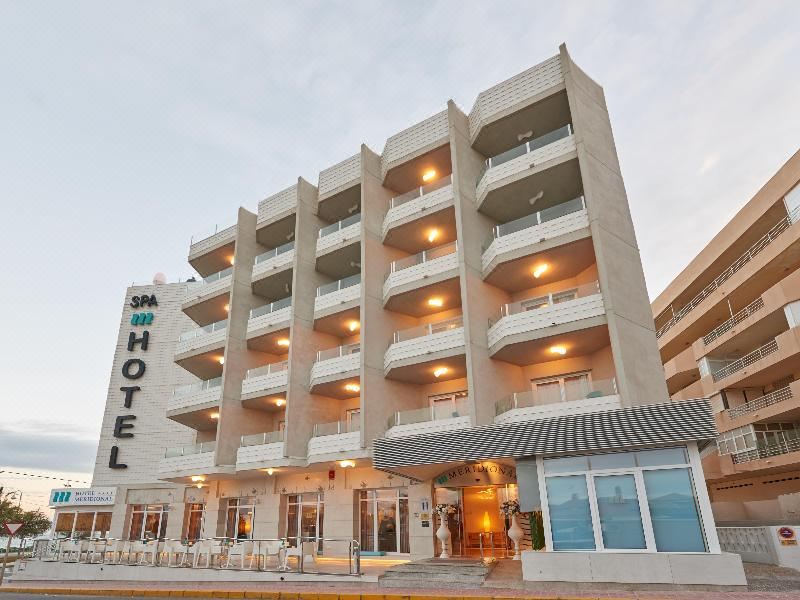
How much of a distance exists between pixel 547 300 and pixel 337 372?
1116 centimetres

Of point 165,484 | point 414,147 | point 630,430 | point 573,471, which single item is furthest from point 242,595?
point 165,484

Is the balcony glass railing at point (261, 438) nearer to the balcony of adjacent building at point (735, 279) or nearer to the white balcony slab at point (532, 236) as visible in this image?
the white balcony slab at point (532, 236)

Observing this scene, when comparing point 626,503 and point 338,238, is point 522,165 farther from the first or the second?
point 626,503

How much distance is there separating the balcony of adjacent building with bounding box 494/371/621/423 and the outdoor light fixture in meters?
5.61

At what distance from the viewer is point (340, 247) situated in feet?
99.6

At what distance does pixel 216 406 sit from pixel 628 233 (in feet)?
81.6

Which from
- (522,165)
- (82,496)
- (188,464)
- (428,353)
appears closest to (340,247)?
(428,353)

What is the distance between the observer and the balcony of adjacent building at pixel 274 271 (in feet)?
107

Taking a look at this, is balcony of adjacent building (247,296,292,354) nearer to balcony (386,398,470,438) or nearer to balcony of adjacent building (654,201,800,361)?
balcony (386,398,470,438)

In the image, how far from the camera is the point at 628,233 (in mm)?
23266

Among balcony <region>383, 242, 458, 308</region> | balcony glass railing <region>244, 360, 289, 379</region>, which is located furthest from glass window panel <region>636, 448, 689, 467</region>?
balcony glass railing <region>244, 360, 289, 379</region>

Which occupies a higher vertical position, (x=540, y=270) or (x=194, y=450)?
(x=540, y=270)

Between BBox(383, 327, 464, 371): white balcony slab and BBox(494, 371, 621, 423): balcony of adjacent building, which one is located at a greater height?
BBox(383, 327, 464, 371): white balcony slab

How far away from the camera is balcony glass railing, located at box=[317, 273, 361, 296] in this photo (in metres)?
28.9
